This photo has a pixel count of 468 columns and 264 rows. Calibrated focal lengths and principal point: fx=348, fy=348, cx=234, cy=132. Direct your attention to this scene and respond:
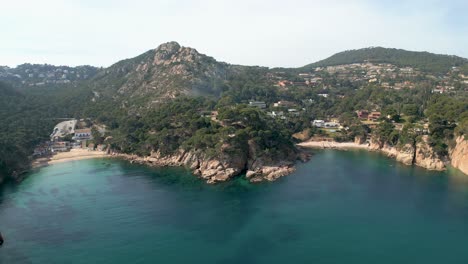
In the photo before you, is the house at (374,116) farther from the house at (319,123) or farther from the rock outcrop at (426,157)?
the rock outcrop at (426,157)

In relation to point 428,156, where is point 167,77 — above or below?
above

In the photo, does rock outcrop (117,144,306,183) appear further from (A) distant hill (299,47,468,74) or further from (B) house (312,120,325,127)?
(A) distant hill (299,47,468,74)

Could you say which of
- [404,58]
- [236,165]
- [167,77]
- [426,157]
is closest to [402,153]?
[426,157]

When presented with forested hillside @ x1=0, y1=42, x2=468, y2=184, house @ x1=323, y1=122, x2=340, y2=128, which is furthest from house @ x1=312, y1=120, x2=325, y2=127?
forested hillside @ x1=0, y1=42, x2=468, y2=184

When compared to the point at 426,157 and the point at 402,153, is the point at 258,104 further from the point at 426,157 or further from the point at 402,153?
the point at 426,157

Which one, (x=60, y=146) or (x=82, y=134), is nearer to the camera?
(x=60, y=146)

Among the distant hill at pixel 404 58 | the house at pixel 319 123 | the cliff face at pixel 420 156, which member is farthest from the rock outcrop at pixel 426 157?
the distant hill at pixel 404 58
